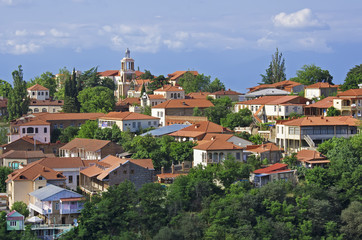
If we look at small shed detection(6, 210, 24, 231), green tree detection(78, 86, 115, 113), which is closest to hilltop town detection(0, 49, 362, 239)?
small shed detection(6, 210, 24, 231)

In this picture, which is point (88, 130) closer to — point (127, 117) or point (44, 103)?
point (127, 117)

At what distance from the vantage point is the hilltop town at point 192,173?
42.0 m

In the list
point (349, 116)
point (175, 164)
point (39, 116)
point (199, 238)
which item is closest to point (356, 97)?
point (349, 116)

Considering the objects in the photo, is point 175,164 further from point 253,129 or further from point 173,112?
point 173,112

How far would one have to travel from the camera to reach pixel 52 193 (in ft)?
141

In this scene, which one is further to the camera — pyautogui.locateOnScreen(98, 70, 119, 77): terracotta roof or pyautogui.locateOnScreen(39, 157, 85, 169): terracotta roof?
pyautogui.locateOnScreen(98, 70, 119, 77): terracotta roof

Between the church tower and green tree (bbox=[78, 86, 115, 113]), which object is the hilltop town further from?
the church tower

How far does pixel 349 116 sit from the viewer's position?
55.8 meters

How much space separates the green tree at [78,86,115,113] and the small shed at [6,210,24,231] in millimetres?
30196

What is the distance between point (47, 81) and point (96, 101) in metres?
23.3

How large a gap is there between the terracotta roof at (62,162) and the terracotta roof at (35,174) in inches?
42.9

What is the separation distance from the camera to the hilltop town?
138ft

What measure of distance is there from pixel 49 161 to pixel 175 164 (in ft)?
30.2

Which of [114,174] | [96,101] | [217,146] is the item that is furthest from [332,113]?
[96,101]
